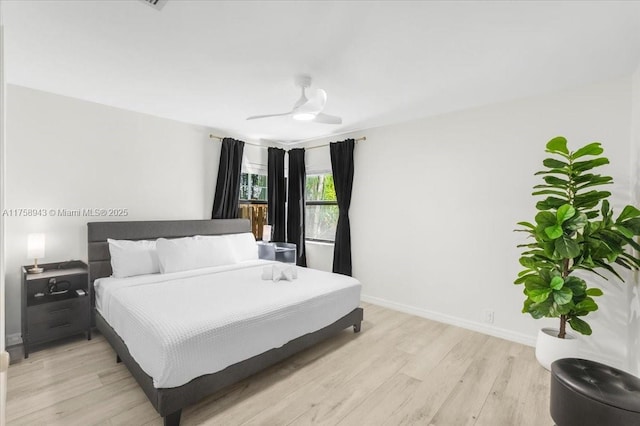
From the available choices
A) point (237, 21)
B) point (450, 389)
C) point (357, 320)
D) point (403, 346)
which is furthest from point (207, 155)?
point (450, 389)

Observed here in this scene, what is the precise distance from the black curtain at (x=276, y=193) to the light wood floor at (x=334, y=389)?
2.54 m

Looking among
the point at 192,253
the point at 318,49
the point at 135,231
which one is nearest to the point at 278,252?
the point at 192,253

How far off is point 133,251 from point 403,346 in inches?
116

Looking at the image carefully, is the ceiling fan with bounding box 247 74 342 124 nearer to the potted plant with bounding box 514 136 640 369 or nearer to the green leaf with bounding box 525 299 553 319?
the potted plant with bounding box 514 136 640 369

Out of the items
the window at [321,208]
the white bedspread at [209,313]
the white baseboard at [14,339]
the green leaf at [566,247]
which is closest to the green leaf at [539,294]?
the green leaf at [566,247]

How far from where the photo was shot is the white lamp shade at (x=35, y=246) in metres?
2.77

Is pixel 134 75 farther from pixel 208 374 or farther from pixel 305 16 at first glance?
pixel 208 374

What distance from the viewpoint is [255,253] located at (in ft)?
13.9

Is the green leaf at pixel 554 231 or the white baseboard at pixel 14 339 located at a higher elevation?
the green leaf at pixel 554 231

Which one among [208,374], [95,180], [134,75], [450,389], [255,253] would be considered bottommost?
[450,389]

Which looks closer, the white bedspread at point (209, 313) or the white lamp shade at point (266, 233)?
the white bedspread at point (209, 313)

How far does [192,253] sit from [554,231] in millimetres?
3433

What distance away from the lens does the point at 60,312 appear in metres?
2.75

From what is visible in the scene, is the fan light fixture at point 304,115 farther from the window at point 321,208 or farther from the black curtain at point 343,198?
the window at point 321,208
